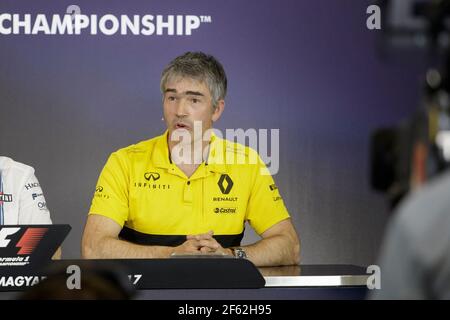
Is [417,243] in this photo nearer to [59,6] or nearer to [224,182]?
[224,182]

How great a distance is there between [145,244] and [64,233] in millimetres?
369

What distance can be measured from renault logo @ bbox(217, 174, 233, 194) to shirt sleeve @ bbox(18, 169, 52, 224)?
751 mm

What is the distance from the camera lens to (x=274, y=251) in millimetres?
3805

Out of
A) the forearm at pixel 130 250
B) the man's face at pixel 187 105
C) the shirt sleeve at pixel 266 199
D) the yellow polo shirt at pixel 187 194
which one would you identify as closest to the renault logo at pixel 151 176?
the yellow polo shirt at pixel 187 194

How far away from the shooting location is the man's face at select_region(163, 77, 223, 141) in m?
3.84

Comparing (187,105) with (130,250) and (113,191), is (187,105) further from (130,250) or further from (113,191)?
(130,250)

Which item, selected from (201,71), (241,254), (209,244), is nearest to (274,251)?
(241,254)

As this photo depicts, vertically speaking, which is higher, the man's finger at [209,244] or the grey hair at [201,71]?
the grey hair at [201,71]

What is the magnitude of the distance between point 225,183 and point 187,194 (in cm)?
17

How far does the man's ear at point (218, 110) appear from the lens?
3871 mm

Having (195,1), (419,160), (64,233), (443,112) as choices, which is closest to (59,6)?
(195,1)

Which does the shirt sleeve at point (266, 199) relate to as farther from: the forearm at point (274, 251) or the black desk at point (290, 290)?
the black desk at point (290, 290)

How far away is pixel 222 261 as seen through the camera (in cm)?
371

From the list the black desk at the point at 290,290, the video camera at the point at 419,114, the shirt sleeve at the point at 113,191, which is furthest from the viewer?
the shirt sleeve at the point at 113,191
